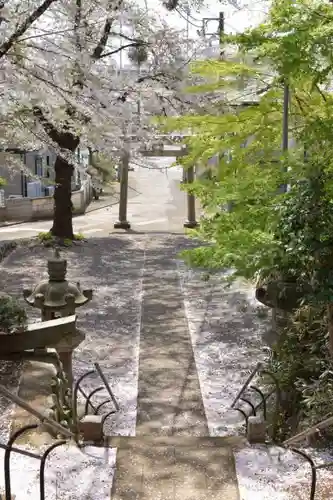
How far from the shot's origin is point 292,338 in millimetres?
9875

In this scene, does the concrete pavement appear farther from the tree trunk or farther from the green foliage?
the tree trunk

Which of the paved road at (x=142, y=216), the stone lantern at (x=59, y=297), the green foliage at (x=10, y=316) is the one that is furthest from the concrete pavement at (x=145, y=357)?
the green foliage at (x=10, y=316)

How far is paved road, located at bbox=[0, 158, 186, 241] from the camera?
2758 centimetres

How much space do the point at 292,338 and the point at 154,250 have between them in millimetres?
13492

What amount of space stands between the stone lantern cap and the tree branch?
407 cm

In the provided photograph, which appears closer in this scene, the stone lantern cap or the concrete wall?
the stone lantern cap

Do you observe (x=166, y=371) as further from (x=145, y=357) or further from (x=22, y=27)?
(x=22, y=27)

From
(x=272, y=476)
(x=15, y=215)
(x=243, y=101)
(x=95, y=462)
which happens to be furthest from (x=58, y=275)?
(x=15, y=215)

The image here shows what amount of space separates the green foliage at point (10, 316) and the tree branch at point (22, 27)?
4383 millimetres

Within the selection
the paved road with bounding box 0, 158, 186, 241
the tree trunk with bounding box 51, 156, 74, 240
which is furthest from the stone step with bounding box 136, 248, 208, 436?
the paved road with bounding box 0, 158, 186, 241

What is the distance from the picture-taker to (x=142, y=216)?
107 feet

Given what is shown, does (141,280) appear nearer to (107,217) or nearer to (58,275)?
(58,275)

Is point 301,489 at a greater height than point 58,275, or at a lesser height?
lesser

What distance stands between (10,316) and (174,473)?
4052 millimetres
